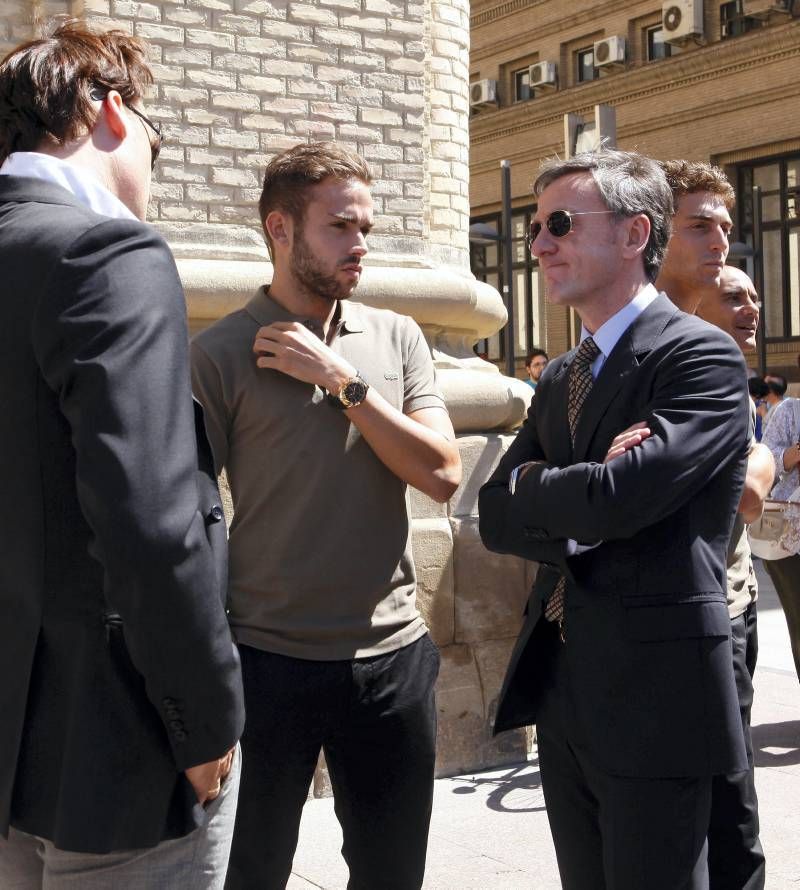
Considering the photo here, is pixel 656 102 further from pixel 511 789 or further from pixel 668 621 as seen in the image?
pixel 668 621

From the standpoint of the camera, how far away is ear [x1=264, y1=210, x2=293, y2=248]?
3137 millimetres

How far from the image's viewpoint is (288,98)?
234 inches

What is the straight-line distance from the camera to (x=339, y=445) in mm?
3002

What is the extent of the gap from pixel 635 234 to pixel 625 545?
691 mm

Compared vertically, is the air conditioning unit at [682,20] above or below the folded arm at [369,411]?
above

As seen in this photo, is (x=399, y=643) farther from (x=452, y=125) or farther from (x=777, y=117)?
(x=777, y=117)

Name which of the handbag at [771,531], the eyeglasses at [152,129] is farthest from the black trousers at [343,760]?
the handbag at [771,531]

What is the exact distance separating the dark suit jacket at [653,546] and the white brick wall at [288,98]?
3.35 m

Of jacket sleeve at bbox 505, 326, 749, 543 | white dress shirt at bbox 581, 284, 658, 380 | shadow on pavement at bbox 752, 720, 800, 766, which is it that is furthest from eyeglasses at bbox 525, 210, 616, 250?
shadow on pavement at bbox 752, 720, 800, 766

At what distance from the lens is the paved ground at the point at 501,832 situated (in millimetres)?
4230

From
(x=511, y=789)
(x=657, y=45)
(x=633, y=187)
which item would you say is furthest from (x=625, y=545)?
(x=657, y=45)

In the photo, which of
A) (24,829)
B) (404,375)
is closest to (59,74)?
(24,829)

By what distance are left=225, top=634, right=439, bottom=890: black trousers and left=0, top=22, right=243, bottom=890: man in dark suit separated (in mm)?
952

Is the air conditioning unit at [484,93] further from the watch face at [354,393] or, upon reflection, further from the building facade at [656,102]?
the watch face at [354,393]
